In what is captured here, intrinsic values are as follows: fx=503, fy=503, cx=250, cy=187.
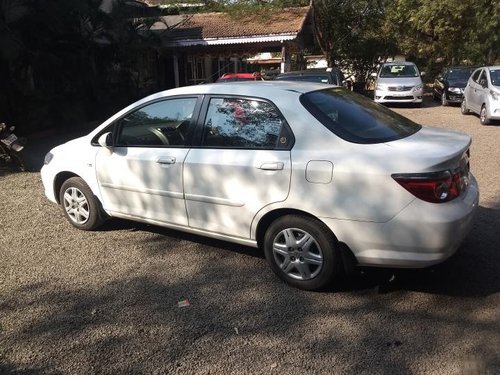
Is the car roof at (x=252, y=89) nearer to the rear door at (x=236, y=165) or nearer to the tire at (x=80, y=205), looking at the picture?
the rear door at (x=236, y=165)

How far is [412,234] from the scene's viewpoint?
135 inches

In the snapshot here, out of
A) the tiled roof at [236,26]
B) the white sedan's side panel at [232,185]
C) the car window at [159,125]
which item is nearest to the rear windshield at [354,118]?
the white sedan's side panel at [232,185]

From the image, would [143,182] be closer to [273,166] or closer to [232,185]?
[232,185]

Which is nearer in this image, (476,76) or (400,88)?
(476,76)

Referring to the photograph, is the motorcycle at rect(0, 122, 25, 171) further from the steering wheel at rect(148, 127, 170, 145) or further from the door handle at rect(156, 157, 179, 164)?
the door handle at rect(156, 157, 179, 164)

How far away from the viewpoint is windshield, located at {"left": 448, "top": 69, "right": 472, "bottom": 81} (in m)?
19.4

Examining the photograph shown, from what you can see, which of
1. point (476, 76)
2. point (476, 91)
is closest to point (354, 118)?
point (476, 91)

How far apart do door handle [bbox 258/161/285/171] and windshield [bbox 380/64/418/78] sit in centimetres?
1755

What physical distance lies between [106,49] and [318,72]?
686 cm

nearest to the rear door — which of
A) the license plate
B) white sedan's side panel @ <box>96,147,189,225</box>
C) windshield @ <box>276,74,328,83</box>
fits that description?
white sedan's side panel @ <box>96,147,189,225</box>

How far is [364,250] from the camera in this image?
11.9 ft

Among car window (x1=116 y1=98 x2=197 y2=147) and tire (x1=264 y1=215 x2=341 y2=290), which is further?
car window (x1=116 y1=98 x2=197 y2=147)

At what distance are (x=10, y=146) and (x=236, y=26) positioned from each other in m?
15.9

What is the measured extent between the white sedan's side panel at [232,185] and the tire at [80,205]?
1365 millimetres
